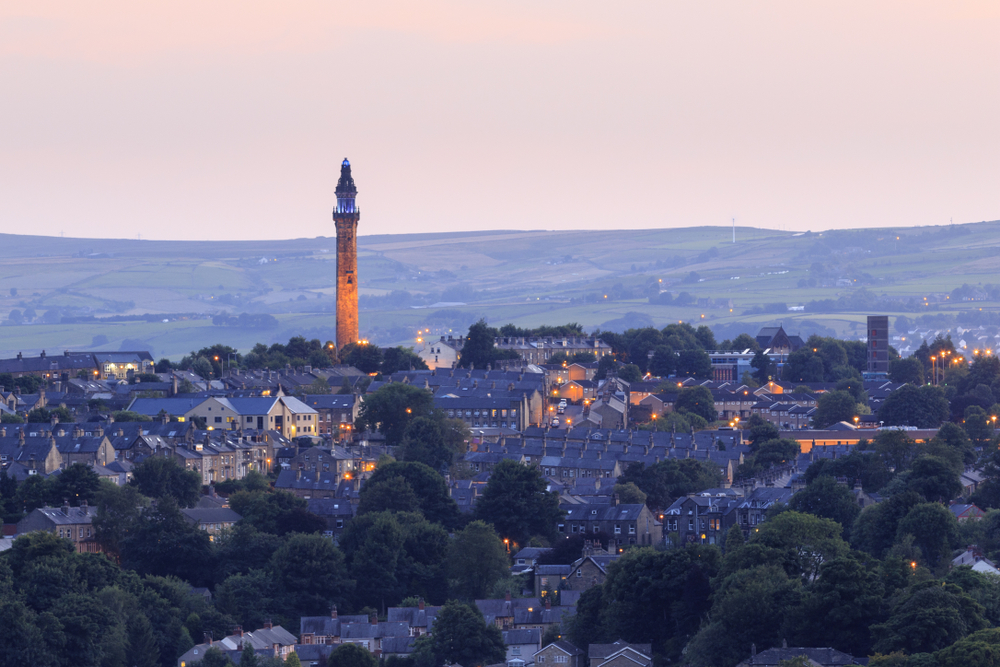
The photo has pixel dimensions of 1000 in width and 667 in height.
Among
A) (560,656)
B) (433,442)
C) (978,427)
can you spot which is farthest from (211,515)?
(978,427)

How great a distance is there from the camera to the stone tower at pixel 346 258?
176 m

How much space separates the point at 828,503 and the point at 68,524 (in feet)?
113

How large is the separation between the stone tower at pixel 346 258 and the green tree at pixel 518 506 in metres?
86.8

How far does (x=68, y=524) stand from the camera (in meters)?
84.1

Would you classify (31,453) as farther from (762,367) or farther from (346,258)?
(762,367)

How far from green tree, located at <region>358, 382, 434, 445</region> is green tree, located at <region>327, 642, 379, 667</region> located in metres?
49.5

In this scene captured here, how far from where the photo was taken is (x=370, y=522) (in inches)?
3295

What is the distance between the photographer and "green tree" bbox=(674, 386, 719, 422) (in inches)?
5389

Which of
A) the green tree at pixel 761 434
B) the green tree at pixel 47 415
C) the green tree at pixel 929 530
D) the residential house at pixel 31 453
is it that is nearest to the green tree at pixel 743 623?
the green tree at pixel 929 530

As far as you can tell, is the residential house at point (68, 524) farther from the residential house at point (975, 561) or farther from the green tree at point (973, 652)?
the green tree at point (973, 652)

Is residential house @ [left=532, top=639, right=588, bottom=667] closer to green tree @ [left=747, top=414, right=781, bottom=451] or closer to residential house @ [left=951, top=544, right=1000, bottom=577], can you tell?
residential house @ [left=951, top=544, right=1000, bottom=577]

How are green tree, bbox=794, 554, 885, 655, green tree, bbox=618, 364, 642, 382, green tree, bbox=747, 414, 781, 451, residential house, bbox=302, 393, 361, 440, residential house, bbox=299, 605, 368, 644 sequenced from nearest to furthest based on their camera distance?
green tree, bbox=794, 554, 885, 655 < residential house, bbox=299, 605, 368, 644 < green tree, bbox=747, 414, 781, 451 < residential house, bbox=302, 393, 361, 440 < green tree, bbox=618, 364, 642, 382

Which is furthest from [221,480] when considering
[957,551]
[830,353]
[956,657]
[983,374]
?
[830,353]

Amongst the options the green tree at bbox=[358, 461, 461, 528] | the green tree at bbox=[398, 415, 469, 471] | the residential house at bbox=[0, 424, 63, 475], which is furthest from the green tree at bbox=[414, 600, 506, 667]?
the residential house at bbox=[0, 424, 63, 475]
